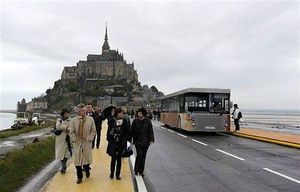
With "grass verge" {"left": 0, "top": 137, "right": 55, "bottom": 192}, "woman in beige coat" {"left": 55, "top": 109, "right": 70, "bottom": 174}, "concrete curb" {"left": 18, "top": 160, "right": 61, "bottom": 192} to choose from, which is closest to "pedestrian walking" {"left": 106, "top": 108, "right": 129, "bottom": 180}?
"woman in beige coat" {"left": 55, "top": 109, "right": 70, "bottom": 174}

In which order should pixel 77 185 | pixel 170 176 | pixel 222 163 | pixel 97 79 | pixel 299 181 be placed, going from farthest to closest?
pixel 97 79, pixel 222 163, pixel 170 176, pixel 299 181, pixel 77 185

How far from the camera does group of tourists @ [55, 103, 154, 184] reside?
9.09 metres

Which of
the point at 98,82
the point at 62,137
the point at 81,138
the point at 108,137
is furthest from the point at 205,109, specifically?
the point at 98,82

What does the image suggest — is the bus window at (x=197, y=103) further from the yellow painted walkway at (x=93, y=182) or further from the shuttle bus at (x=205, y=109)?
the yellow painted walkway at (x=93, y=182)

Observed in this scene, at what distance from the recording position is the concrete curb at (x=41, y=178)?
903 centimetres

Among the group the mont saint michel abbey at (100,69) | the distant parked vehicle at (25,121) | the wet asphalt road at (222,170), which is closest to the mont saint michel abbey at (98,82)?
the mont saint michel abbey at (100,69)

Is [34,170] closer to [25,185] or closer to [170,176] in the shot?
[25,185]

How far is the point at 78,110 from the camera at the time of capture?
9180mm

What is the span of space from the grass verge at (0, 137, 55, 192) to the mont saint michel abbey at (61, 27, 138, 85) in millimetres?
168906

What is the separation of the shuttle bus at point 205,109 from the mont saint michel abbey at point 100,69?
159 meters

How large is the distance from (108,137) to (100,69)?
17579 cm

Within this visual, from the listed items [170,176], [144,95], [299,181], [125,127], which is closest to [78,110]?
[125,127]

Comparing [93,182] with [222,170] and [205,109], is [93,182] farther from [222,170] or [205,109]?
[205,109]

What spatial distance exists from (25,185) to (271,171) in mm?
6254
